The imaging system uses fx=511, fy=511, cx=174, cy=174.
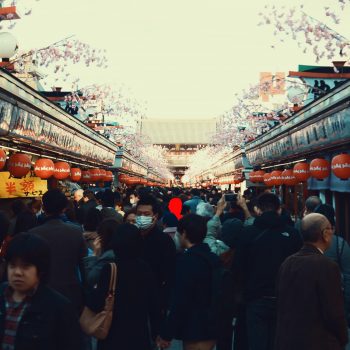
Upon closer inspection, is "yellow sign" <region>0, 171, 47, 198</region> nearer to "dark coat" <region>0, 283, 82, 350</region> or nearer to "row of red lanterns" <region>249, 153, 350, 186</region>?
"row of red lanterns" <region>249, 153, 350, 186</region>

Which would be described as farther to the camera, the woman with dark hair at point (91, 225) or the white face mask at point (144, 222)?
the woman with dark hair at point (91, 225)

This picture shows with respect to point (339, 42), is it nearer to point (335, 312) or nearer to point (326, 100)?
point (326, 100)

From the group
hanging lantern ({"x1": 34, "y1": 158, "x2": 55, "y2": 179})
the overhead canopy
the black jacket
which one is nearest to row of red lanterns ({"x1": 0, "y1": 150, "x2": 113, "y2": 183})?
hanging lantern ({"x1": 34, "y1": 158, "x2": 55, "y2": 179})

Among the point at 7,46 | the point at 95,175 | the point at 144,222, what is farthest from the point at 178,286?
the point at 95,175

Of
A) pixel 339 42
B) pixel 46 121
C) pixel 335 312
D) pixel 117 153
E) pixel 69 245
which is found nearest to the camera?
pixel 335 312

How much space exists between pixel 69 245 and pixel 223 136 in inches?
1383

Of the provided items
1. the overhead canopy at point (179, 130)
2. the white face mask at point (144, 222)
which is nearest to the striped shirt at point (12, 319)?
the white face mask at point (144, 222)

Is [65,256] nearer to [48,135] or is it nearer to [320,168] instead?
[320,168]

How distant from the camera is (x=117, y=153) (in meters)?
34.6

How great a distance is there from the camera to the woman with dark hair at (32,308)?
282 cm

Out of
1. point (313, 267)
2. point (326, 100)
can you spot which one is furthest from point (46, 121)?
point (313, 267)

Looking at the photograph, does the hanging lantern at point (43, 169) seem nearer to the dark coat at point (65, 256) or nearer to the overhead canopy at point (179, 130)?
the dark coat at point (65, 256)

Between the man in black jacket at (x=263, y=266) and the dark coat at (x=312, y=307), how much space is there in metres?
1.06

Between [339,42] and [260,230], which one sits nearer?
[260,230]
